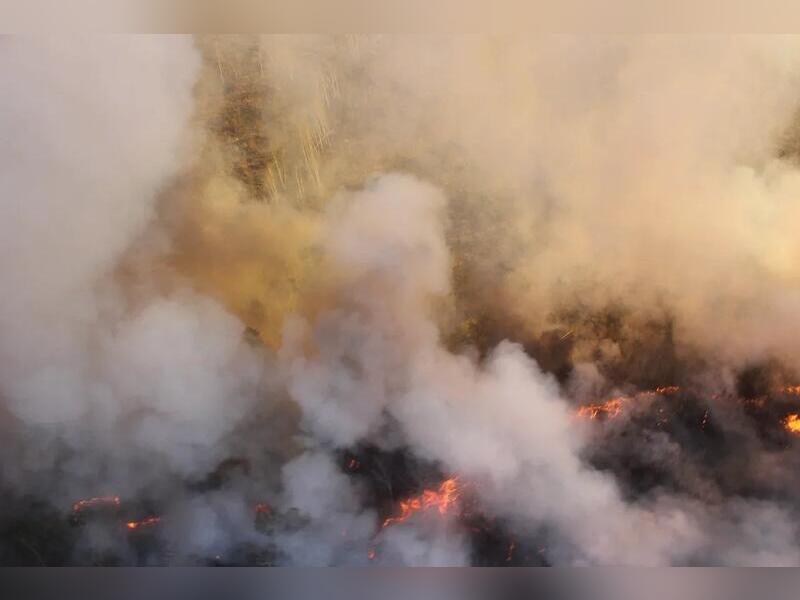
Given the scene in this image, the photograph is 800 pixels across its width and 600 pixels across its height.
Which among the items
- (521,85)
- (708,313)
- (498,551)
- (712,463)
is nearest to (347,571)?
(498,551)

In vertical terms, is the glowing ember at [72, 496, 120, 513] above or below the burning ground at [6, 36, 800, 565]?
below

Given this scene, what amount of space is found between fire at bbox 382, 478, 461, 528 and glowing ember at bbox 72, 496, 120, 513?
1072 millimetres

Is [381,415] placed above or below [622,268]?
below

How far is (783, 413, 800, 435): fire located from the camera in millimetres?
2848

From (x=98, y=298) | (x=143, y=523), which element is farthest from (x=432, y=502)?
(x=98, y=298)

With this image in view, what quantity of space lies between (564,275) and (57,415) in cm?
207

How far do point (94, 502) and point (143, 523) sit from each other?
0.21 m

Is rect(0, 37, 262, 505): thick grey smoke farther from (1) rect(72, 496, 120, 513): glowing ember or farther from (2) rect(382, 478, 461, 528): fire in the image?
(2) rect(382, 478, 461, 528): fire

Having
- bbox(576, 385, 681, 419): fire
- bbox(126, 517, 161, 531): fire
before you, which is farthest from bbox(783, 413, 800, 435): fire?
bbox(126, 517, 161, 531): fire

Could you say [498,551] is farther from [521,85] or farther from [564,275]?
[521,85]

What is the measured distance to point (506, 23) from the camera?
2.85 metres

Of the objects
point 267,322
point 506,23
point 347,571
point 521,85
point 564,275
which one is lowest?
point 347,571

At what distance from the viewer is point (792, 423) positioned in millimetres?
2850

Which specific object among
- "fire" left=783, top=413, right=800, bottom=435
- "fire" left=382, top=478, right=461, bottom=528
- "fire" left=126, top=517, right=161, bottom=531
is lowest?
"fire" left=126, top=517, right=161, bottom=531
